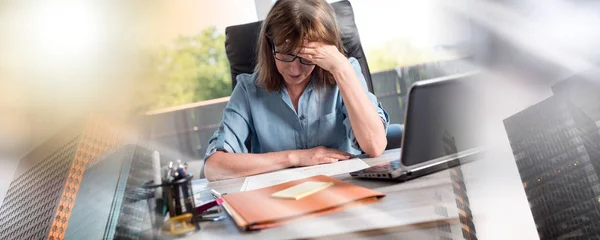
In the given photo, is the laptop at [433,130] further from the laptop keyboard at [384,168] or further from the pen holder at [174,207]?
the pen holder at [174,207]

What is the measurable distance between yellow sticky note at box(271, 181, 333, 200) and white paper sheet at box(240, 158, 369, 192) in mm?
85

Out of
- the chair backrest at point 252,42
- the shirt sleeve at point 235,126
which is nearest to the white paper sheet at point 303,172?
the shirt sleeve at point 235,126

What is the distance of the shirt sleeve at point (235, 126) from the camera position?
0.63 meters

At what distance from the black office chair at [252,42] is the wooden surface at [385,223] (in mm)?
496

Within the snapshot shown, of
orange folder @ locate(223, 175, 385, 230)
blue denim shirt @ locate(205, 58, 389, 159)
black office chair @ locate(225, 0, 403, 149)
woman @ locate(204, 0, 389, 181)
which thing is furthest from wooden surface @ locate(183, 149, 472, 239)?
black office chair @ locate(225, 0, 403, 149)

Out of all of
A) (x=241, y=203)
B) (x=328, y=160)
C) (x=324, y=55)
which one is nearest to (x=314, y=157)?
(x=328, y=160)

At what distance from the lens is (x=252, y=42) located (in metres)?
0.82

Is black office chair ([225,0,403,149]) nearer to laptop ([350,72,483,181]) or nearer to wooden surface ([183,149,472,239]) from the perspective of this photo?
laptop ([350,72,483,181])

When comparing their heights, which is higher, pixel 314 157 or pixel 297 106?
pixel 297 106

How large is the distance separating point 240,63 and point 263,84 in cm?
14

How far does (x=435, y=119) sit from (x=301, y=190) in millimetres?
133

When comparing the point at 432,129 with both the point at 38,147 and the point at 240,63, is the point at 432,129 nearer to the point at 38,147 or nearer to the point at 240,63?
the point at 38,147

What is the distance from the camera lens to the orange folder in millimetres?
286

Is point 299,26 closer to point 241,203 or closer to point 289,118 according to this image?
point 289,118
